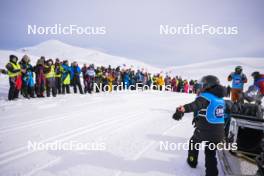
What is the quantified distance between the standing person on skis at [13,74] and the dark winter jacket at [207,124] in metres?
8.00

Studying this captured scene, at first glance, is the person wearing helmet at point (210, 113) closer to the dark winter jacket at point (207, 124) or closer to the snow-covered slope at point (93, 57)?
the dark winter jacket at point (207, 124)

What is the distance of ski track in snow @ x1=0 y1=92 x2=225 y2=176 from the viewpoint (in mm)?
3730

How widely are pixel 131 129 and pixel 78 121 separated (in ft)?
5.48

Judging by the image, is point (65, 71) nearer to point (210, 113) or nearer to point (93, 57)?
point (210, 113)

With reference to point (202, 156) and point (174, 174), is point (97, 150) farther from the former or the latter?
point (202, 156)

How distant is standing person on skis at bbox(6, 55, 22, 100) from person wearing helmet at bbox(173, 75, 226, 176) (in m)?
7.87

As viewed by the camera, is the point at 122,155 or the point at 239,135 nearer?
the point at 239,135

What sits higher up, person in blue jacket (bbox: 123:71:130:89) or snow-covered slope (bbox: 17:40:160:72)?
snow-covered slope (bbox: 17:40:160:72)

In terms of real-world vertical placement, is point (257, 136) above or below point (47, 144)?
above

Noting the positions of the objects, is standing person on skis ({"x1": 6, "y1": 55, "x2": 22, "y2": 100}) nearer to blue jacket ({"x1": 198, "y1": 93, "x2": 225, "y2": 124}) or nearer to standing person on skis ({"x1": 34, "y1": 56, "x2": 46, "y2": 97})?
standing person on skis ({"x1": 34, "y1": 56, "x2": 46, "y2": 97})

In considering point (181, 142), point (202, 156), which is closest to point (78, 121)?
point (181, 142)

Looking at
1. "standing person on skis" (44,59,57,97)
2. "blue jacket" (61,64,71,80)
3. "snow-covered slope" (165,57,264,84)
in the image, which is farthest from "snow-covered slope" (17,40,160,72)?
"standing person on skis" (44,59,57,97)

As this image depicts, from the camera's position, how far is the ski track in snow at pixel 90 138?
147 inches

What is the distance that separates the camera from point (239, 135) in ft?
13.0
